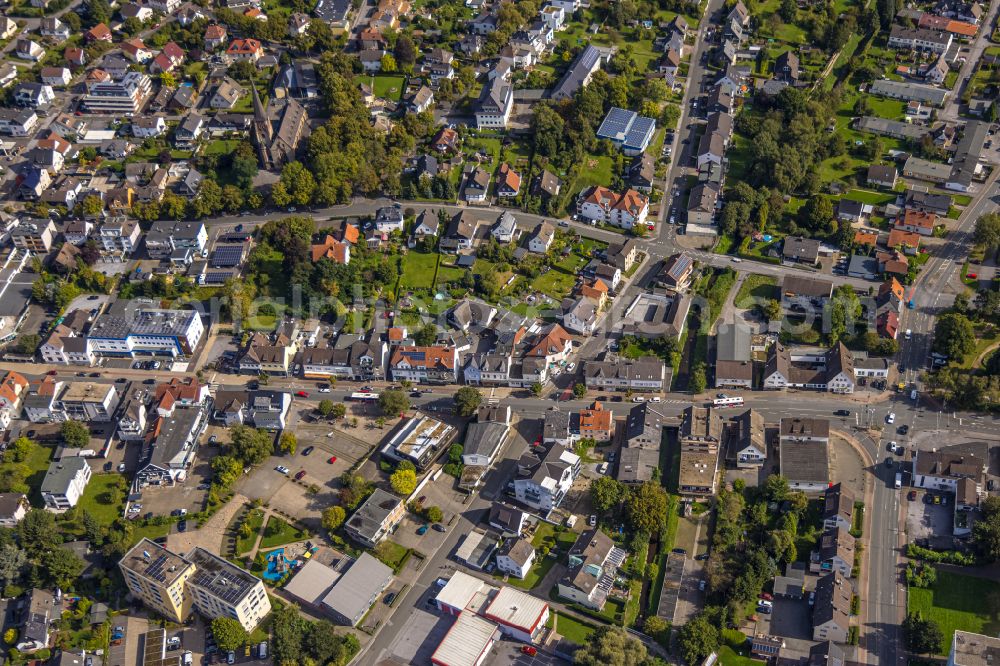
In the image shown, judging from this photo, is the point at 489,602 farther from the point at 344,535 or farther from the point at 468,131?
the point at 468,131

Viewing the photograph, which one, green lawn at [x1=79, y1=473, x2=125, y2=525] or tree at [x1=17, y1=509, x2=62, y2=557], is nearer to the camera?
tree at [x1=17, y1=509, x2=62, y2=557]

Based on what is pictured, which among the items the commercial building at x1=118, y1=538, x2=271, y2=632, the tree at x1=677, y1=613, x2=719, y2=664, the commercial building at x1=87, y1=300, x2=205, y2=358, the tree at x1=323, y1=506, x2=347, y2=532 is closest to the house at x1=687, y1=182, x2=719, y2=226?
the tree at x1=677, y1=613, x2=719, y2=664

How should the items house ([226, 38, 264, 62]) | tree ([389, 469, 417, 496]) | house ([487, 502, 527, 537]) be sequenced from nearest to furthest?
house ([487, 502, 527, 537]), tree ([389, 469, 417, 496]), house ([226, 38, 264, 62])

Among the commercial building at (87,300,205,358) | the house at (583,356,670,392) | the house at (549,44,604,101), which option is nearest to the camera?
the house at (583,356,670,392)

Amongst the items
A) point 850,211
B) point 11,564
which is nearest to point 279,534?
point 11,564

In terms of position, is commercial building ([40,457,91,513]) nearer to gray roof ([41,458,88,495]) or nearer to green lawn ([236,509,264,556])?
gray roof ([41,458,88,495])

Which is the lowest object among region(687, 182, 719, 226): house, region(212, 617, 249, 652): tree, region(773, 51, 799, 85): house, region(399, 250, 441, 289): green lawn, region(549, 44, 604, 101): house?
region(212, 617, 249, 652): tree
